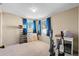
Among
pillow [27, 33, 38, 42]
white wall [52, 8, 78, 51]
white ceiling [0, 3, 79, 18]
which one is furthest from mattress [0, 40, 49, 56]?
white ceiling [0, 3, 79, 18]

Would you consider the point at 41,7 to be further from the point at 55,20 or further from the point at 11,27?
the point at 11,27

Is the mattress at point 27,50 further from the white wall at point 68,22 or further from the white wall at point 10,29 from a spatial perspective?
the white wall at point 68,22

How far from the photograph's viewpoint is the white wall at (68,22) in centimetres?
100

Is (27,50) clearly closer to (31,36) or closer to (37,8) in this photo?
(31,36)

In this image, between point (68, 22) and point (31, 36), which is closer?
point (68, 22)

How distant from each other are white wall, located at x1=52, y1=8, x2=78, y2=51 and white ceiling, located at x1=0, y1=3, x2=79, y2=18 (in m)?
0.08

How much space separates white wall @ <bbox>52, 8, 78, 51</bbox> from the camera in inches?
39.5

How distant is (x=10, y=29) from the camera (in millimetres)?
1084

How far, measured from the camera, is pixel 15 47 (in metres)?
1.09

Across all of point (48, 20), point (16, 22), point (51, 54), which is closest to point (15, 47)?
point (16, 22)

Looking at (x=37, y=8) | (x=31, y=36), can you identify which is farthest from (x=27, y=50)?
(x=37, y=8)

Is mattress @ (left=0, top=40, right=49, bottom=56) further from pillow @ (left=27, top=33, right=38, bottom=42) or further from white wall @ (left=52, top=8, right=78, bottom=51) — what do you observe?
white wall @ (left=52, top=8, right=78, bottom=51)

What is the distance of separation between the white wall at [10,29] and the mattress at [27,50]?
Answer: 9 cm

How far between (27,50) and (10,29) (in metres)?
0.41
